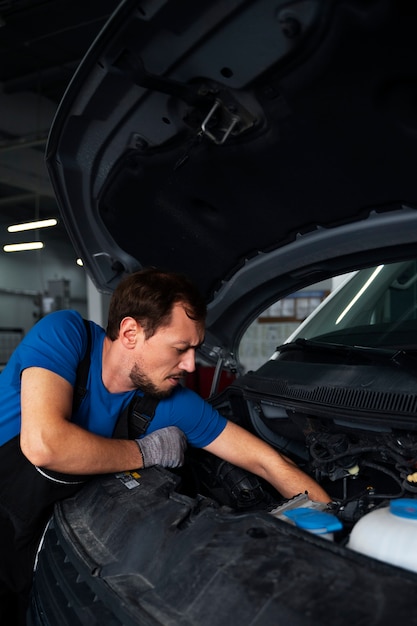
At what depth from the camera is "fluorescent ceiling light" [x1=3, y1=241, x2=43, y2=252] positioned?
9.38 meters

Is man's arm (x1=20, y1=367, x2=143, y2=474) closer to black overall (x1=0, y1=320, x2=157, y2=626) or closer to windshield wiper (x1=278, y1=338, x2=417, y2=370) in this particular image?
black overall (x1=0, y1=320, x2=157, y2=626)

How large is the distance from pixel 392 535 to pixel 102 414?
3.28ft

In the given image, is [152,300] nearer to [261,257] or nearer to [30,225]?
[261,257]

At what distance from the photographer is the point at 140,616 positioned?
93cm

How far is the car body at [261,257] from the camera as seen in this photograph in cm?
97

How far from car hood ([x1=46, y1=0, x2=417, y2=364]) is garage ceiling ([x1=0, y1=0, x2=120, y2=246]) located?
3.03 m

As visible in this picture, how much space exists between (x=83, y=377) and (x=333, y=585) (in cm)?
105

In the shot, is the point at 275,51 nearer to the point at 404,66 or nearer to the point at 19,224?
the point at 404,66

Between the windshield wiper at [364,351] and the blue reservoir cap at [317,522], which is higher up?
the windshield wiper at [364,351]

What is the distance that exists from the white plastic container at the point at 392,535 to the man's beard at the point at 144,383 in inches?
32.1

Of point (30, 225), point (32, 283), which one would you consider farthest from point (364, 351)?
point (32, 283)

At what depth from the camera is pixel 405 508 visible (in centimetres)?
104

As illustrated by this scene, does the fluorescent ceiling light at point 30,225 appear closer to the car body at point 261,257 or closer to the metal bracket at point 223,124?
the car body at point 261,257

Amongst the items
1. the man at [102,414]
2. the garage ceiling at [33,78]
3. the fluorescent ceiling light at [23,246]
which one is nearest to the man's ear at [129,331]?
the man at [102,414]
